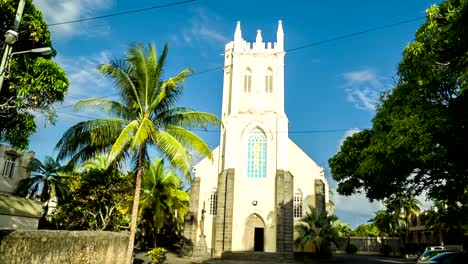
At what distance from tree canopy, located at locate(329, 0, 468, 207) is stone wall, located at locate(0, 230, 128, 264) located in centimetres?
938

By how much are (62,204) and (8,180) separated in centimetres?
1302

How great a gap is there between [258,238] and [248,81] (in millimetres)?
13582

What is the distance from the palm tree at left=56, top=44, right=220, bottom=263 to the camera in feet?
47.0

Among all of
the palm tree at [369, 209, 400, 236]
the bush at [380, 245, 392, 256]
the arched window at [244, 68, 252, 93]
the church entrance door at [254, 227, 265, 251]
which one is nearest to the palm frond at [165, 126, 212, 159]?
the church entrance door at [254, 227, 265, 251]

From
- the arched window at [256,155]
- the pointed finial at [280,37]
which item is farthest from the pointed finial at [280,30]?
the arched window at [256,155]

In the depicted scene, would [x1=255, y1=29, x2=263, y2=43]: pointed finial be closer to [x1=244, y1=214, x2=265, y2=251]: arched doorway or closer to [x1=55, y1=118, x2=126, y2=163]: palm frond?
[x1=244, y1=214, x2=265, y2=251]: arched doorway

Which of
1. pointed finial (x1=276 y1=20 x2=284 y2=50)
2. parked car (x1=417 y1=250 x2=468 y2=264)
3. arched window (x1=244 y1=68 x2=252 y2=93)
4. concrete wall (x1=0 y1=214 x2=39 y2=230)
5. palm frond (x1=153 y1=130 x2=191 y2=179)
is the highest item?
pointed finial (x1=276 y1=20 x2=284 y2=50)

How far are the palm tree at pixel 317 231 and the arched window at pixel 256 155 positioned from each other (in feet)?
16.4

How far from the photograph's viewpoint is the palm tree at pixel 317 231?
1136 inches

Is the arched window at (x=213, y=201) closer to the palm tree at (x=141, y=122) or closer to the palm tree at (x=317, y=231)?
the palm tree at (x=317, y=231)

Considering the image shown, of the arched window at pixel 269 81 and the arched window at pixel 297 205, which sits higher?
the arched window at pixel 269 81

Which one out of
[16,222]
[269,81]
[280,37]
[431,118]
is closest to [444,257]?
[431,118]

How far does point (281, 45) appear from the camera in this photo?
114 feet

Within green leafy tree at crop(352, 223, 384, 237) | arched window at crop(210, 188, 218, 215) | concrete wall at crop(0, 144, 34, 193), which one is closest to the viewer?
concrete wall at crop(0, 144, 34, 193)
